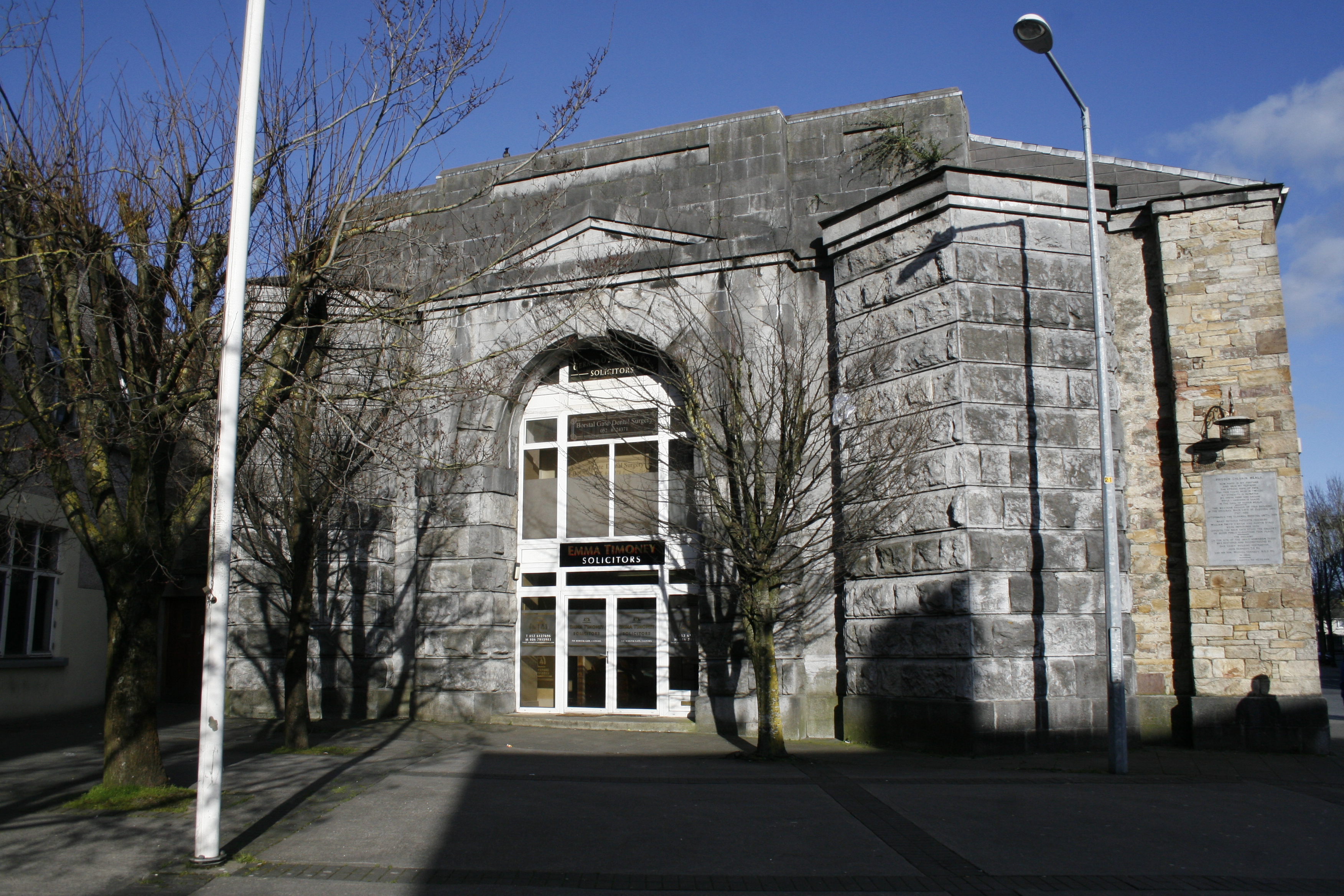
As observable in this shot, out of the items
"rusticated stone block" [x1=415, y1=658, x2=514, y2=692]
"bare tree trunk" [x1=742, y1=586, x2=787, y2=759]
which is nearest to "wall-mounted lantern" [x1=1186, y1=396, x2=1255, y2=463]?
"bare tree trunk" [x1=742, y1=586, x2=787, y2=759]

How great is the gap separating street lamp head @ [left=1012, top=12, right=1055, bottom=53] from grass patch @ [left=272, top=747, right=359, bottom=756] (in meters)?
10.6

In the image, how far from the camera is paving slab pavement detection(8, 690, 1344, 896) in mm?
6254

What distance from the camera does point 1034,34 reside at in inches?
394

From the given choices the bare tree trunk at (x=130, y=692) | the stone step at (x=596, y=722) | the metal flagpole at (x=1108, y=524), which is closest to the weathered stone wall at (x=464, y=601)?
the stone step at (x=596, y=722)

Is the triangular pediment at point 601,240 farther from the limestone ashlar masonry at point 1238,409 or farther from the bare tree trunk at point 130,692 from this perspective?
the bare tree trunk at point 130,692

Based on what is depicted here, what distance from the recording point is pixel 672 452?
14.3 meters

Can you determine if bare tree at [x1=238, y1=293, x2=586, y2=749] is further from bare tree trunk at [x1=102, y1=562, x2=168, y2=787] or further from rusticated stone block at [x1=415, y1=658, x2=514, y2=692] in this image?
rusticated stone block at [x1=415, y1=658, x2=514, y2=692]

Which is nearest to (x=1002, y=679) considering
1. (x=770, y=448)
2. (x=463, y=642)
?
(x=770, y=448)

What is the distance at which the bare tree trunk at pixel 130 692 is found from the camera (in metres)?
7.96

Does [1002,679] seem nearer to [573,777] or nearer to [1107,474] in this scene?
[1107,474]

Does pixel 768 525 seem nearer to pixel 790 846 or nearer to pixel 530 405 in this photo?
pixel 790 846

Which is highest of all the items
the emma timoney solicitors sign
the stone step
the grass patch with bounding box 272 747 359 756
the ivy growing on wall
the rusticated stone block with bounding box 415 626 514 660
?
the ivy growing on wall

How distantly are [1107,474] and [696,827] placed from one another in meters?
5.76

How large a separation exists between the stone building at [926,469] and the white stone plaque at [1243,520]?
27 millimetres
